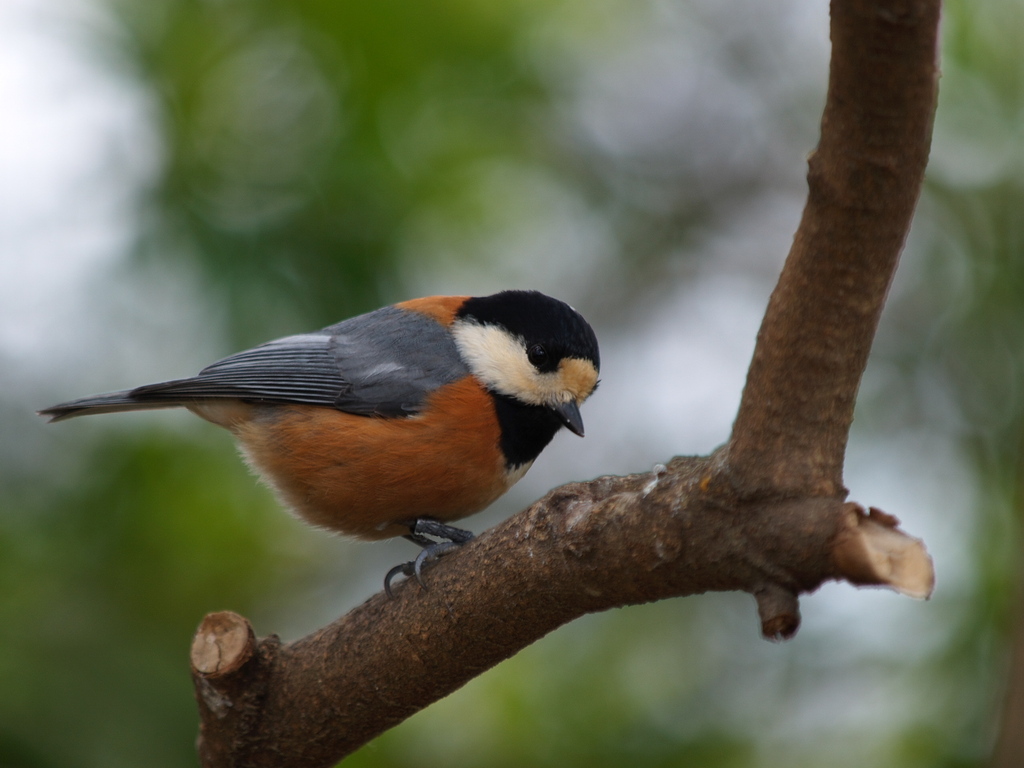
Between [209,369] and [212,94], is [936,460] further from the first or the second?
[212,94]

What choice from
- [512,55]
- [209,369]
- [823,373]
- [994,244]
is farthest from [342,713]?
[994,244]

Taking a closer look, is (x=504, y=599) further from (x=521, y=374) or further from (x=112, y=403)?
(x=112, y=403)

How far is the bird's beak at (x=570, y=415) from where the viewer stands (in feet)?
11.0

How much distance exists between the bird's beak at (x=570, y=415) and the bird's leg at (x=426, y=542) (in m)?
0.52

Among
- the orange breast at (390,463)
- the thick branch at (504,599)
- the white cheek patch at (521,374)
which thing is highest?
the white cheek patch at (521,374)

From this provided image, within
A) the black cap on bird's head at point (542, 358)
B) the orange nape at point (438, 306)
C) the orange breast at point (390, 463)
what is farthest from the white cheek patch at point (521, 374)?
the orange nape at point (438, 306)

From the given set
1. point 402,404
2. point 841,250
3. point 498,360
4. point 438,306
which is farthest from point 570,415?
point 841,250

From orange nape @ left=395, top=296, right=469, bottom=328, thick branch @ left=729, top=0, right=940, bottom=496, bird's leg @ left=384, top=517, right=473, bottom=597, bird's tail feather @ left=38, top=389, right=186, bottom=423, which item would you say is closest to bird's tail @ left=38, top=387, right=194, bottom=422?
bird's tail feather @ left=38, top=389, right=186, bottom=423

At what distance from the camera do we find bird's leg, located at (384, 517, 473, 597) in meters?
2.79

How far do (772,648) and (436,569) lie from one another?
2.08 meters

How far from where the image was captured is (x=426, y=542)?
3379 mm

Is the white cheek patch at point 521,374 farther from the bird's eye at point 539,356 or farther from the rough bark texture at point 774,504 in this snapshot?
the rough bark texture at point 774,504

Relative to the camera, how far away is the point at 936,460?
442cm

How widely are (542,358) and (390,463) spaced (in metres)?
0.68
